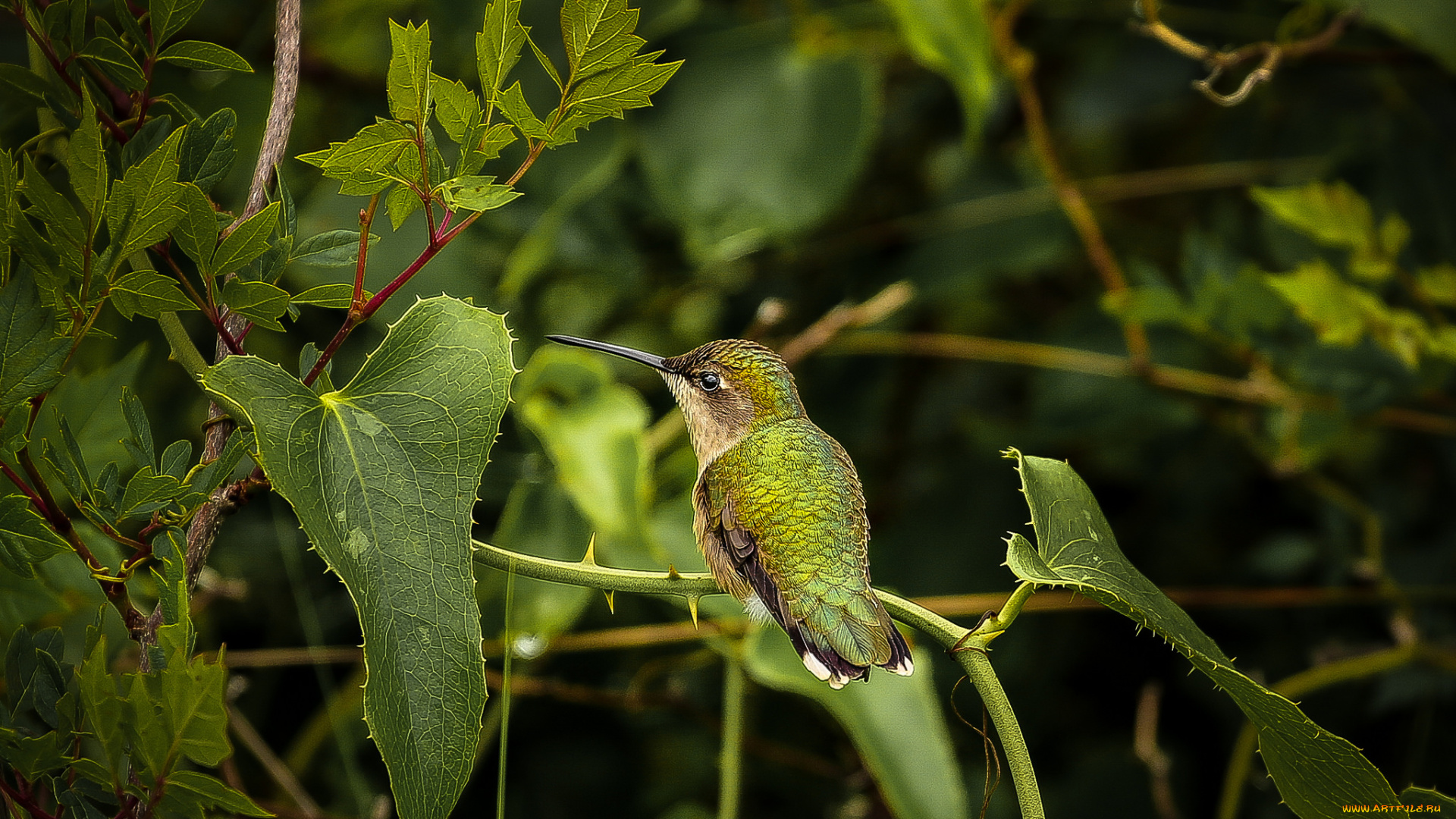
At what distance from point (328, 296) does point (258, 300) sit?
5 cm

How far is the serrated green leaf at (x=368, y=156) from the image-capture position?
2.08ft

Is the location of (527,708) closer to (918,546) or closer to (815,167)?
(918,546)

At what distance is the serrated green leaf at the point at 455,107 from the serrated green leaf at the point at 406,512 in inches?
4.9

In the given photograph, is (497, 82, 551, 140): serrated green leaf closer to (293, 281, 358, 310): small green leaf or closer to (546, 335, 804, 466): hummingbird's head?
(293, 281, 358, 310): small green leaf

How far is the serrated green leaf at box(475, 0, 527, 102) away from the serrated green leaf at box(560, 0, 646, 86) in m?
0.03

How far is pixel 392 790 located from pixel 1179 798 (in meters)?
2.18

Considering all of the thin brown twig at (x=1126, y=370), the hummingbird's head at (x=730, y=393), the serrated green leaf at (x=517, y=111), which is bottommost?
the thin brown twig at (x=1126, y=370)

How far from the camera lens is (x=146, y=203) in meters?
0.66

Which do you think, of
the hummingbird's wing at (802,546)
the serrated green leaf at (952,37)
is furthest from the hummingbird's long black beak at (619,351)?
the serrated green leaf at (952,37)

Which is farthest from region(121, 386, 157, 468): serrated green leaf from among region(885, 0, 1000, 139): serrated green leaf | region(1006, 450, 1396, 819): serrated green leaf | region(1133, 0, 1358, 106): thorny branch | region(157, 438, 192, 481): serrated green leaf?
region(885, 0, 1000, 139): serrated green leaf

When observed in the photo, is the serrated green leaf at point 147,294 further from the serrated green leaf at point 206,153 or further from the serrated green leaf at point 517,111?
the serrated green leaf at point 517,111

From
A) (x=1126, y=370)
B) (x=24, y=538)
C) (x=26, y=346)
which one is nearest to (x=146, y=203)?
(x=26, y=346)

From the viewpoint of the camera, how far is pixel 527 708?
216 centimetres

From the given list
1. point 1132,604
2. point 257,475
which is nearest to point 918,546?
point 1132,604
